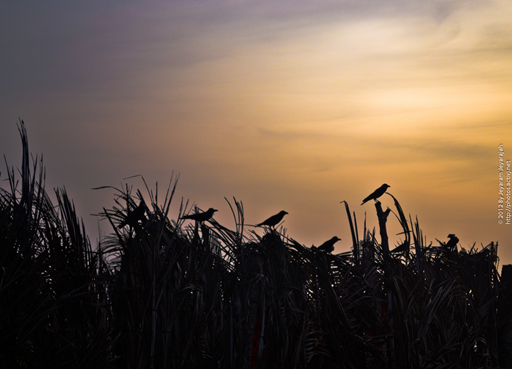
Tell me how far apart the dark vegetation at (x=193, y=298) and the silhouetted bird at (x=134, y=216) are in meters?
0.01

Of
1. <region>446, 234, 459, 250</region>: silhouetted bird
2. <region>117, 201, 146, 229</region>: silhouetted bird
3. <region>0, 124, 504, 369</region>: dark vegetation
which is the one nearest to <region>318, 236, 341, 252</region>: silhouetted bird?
<region>0, 124, 504, 369</region>: dark vegetation

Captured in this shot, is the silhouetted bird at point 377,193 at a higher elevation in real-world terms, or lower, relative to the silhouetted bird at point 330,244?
higher

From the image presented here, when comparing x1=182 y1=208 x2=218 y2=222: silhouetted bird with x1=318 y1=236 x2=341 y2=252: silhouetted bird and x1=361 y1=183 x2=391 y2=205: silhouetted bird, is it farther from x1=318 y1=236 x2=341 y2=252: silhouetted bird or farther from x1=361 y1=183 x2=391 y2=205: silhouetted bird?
x1=318 y1=236 x2=341 y2=252: silhouetted bird

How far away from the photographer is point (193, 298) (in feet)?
17.3

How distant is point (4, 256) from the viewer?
4.25 m

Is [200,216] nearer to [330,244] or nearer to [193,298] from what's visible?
[193,298]

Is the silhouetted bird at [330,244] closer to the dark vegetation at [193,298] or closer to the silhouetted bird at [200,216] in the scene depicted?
the dark vegetation at [193,298]

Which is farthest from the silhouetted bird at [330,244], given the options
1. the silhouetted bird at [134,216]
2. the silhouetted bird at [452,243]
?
the silhouetted bird at [134,216]

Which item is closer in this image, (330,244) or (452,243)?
(330,244)

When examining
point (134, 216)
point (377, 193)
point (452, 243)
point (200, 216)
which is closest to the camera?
point (134, 216)

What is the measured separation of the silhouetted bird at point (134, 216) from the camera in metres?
5.10

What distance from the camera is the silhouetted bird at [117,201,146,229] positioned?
510 centimetres

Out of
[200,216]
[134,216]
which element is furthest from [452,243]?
[134,216]

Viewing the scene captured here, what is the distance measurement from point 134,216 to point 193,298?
102cm
